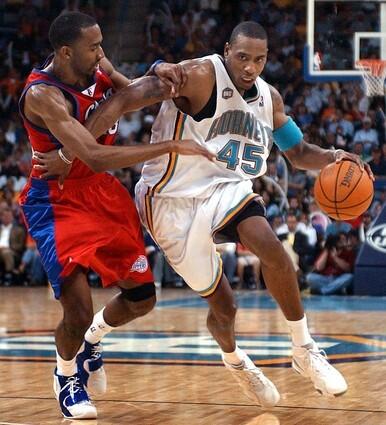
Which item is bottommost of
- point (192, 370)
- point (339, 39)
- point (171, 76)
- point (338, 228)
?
point (338, 228)

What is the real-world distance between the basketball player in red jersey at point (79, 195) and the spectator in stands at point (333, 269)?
795 centimetres

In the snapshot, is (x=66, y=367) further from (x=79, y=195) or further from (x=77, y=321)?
(x=79, y=195)

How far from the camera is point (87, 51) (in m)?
A: 4.64

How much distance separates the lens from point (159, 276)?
46.0 feet

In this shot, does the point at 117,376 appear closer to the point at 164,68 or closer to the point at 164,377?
the point at 164,377

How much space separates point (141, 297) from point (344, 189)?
1162 millimetres

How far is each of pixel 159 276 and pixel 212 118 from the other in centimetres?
917

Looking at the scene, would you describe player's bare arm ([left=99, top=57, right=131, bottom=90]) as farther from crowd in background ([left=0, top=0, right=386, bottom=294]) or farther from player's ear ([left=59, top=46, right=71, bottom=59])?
crowd in background ([left=0, top=0, right=386, bottom=294])

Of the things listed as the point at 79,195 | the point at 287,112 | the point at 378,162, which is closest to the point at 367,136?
the point at 378,162

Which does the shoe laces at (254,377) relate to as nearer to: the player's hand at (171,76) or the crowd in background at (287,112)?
the player's hand at (171,76)

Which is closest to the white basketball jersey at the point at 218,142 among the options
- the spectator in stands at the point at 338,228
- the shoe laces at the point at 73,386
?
the shoe laces at the point at 73,386

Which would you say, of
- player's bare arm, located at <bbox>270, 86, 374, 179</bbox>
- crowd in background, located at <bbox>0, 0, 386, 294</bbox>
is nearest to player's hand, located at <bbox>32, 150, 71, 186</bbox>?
player's bare arm, located at <bbox>270, 86, 374, 179</bbox>

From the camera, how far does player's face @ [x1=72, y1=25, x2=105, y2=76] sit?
462 centimetres

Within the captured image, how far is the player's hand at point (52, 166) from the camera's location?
4.72 metres
